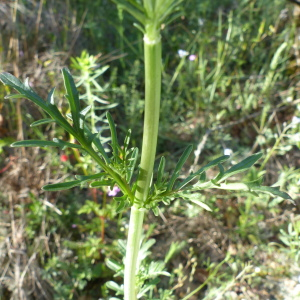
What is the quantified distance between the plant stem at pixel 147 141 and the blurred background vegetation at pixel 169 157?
1.12 ft

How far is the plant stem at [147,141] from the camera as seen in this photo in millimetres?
563

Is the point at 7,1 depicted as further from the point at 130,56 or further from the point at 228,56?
the point at 228,56

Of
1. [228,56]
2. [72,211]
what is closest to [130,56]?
[228,56]

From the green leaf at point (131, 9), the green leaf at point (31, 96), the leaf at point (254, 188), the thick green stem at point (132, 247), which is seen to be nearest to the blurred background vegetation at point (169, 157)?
the thick green stem at point (132, 247)

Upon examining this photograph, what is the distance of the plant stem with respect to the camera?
563mm

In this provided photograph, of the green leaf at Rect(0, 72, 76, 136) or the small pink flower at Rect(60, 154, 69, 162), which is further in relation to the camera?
the small pink flower at Rect(60, 154, 69, 162)

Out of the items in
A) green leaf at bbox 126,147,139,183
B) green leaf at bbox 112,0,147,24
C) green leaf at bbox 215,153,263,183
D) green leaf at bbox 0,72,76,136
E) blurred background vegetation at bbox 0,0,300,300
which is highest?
green leaf at bbox 112,0,147,24

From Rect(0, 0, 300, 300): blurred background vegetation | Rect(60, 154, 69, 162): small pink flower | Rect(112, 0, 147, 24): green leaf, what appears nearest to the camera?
Rect(112, 0, 147, 24): green leaf

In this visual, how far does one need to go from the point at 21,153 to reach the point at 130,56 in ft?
3.33

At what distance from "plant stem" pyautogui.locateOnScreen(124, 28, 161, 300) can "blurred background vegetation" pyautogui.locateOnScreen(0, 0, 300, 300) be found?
342 mm

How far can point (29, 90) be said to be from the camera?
0.75 metres

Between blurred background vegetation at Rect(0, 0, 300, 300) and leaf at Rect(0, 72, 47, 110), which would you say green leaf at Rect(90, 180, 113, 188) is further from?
blurred background vegetation at Rect(0, 0, 300, 300)

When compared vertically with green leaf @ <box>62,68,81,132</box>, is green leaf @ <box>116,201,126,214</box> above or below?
below

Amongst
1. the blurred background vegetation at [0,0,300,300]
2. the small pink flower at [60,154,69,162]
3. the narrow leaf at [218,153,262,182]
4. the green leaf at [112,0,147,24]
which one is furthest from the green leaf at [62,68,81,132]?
the small pink flower at [60,154,69,162]
